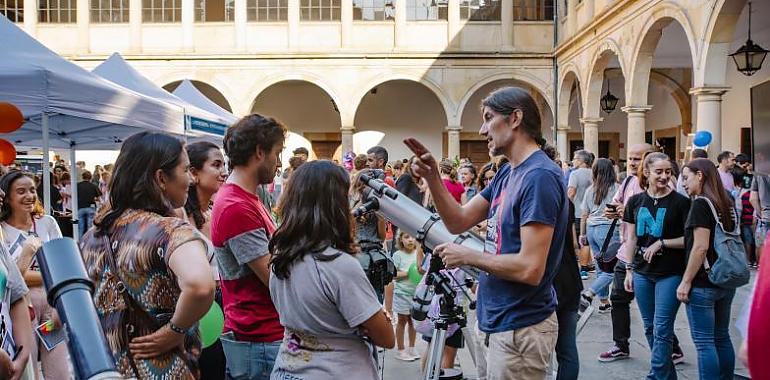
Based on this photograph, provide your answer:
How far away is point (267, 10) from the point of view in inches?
791

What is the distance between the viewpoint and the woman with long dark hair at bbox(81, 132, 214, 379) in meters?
2.09

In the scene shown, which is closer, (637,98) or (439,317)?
(439,317)

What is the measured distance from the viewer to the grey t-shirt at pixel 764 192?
8.94m

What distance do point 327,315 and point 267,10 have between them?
752 inches

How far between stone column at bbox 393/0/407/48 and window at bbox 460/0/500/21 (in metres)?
1.74

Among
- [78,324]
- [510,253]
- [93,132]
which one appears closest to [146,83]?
[93,132]

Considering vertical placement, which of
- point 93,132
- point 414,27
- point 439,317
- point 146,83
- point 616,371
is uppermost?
point 414,27

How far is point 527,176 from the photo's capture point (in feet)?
8.05

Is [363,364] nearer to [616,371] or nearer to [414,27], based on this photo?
[616,371]

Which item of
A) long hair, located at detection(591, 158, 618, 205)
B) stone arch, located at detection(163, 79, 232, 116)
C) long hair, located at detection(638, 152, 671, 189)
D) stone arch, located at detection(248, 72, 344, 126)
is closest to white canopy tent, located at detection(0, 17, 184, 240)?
long hair, located at detection(638, 152, 671, 189)

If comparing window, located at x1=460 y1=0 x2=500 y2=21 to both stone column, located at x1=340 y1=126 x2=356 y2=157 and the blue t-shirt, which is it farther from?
the blue t-shirt

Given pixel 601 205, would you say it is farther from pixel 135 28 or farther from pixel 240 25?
pixel 135 28

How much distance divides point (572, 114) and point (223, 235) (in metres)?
21.3

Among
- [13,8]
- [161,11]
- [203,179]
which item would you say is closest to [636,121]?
[203,179]
